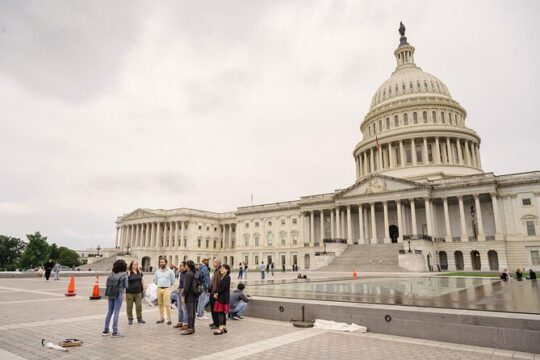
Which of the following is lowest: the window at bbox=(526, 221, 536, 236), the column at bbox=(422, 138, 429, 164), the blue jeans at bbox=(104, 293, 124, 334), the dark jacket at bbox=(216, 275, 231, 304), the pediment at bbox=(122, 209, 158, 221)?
the blue jeans at bbox=(104, 293, 124, 334)

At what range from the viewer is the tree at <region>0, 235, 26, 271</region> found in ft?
335

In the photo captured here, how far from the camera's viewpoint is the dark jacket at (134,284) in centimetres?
1199

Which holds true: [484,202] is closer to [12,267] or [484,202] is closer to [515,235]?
[515,235]

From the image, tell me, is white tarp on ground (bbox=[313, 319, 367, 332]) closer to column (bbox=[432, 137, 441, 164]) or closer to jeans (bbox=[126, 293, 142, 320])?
jeans (bbox=[126, 293, 142, 320])

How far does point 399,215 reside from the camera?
60.8 meters

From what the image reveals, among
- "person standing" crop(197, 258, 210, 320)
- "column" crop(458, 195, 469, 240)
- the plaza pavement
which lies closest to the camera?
the plaza pavement

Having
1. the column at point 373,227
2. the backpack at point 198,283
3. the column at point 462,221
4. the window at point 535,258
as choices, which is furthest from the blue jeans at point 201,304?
the window at point 535,258

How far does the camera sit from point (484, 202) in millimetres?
59188

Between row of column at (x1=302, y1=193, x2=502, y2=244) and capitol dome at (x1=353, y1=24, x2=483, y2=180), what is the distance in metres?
9.53

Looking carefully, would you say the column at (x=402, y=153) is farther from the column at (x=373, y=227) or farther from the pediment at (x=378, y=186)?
the column at (x=373, y=227)

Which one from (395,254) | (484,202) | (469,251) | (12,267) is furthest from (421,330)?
(12,267)

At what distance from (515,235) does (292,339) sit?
57870mm

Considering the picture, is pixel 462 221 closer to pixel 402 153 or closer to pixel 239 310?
pixel 402 153

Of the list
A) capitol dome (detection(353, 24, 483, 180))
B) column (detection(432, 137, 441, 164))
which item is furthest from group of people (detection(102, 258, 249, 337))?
column (detection(432, 137, 441, 164))
